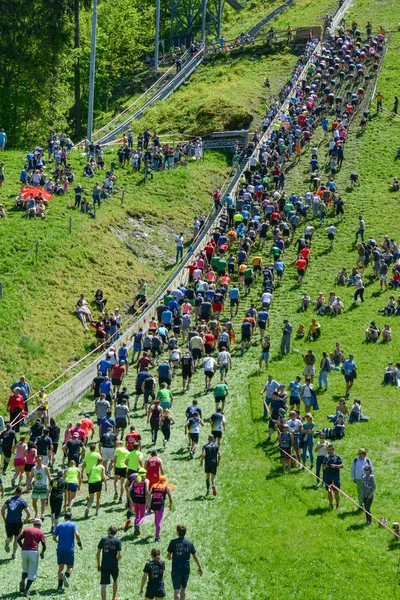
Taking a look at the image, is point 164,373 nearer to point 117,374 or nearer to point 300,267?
point 117,374

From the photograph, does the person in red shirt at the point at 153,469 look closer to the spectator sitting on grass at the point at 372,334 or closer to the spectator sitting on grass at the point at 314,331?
the spectator sitting on grass at the point at 314,331

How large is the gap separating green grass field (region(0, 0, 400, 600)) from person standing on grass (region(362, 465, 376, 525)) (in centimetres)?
29

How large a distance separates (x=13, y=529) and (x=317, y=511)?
6.84 m

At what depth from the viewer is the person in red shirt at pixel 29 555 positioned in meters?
22.5

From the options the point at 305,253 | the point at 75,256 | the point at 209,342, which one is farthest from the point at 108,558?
the point at 75,256

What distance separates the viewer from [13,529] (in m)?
Result: 24.4

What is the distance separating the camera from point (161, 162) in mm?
60625

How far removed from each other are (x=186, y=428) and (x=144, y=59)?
67623 millimetres

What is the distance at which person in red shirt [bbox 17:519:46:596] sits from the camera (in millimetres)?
22484

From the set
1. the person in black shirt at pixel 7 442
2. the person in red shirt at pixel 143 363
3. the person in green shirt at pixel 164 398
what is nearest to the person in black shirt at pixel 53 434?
the person in black shirt at pixel 7 442

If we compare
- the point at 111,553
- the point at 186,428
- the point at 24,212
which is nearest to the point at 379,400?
the point at 186,428

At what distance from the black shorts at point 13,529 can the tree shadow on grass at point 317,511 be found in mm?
6453

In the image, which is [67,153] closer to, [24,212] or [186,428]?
[24,212]

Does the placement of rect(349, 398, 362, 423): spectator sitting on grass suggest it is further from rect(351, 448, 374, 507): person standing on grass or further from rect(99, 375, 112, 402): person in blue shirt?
rect(99, 375, 112, 402): person in blue shirt
